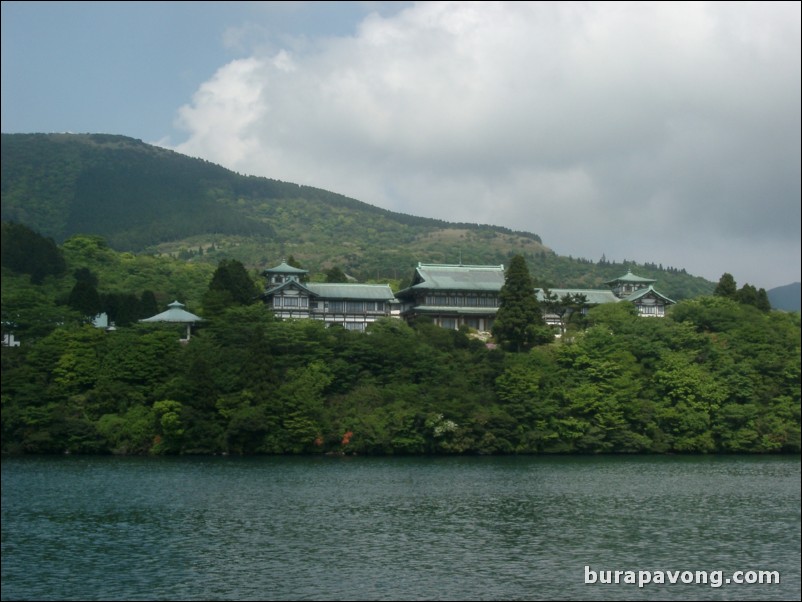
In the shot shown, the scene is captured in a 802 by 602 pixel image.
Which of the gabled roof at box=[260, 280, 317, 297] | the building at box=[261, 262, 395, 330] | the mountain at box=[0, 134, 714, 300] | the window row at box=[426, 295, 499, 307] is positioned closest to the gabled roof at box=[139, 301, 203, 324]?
the gabled roof at box=[260, 280, 317, 297]

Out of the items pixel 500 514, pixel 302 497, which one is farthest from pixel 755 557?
pixel 302 497

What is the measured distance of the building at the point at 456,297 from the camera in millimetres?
63344

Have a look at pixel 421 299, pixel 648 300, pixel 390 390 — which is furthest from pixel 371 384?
pixel 648 300

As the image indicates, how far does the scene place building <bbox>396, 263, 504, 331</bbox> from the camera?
63344 millimetres

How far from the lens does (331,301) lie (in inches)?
2464

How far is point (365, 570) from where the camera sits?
69.2ft

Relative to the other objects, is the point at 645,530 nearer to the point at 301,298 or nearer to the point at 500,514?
the point at 500,514

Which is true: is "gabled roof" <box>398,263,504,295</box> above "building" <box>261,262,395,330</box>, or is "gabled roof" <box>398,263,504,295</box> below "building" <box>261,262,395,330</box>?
above

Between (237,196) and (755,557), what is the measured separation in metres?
139

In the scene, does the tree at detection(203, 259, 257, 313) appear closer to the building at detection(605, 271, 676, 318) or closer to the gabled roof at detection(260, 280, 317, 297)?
the gabled roof at detection(260, 280, 317, 297)

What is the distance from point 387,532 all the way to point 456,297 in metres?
39.7

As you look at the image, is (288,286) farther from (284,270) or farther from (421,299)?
(421,299)

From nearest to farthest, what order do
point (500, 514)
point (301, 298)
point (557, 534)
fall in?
point (557, 534) < point (500, 514) < point (301, 298)

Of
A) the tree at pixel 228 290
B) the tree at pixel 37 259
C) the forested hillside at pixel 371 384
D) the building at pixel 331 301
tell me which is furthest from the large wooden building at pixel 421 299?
the tree at pixel 37 259
